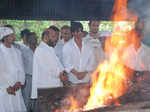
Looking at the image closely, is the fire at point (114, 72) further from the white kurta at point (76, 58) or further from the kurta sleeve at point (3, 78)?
the kurta sleeve at point (3, 78)

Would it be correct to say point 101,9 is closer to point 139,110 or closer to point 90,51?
point 90,51

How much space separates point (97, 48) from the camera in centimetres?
451

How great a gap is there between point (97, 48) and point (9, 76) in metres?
1.80

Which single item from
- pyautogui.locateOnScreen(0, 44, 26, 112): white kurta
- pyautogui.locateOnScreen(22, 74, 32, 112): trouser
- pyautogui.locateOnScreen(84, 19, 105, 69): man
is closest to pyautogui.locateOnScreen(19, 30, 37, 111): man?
pyautogui.locateOnScreen(22, 74, 32, 112): trouser

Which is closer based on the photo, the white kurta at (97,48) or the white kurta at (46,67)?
the white kurta at (46,67)

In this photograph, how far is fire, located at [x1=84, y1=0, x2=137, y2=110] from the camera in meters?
3.20

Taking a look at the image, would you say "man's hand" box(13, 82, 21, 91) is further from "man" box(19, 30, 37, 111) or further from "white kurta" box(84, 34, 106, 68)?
"white kurta" box(84, 34, 106, 68)

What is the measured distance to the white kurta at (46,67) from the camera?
12.7 feet

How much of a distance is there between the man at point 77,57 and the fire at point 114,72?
0.87 ft

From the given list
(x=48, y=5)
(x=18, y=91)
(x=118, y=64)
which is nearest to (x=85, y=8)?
(x=48, y=5)

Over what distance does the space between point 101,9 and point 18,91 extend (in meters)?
2.86

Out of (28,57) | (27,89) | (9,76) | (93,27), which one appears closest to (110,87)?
(93,27)

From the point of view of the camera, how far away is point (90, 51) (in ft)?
14.0

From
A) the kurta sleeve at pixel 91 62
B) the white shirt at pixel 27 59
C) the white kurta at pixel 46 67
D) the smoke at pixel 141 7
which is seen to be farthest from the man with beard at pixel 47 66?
→ the smoke at pixel 141 7
